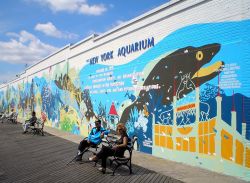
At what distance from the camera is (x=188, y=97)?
351 inches

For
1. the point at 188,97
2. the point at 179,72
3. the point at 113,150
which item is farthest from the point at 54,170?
the point at 179,72

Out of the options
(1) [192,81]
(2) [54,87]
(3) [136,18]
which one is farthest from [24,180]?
(2) [54,87]

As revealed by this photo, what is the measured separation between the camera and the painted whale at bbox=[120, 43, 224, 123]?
8.25m

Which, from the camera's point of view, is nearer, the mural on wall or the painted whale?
the mural on wall

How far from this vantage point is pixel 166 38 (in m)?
10.0

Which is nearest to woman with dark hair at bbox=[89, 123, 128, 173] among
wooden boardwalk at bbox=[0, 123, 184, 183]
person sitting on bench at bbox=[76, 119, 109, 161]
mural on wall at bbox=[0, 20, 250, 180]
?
wooden boardwalk at bbox=[0, 123, 184, 183]

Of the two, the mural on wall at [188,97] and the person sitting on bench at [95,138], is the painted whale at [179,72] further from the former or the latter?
the person sitting on bench at [95,138]

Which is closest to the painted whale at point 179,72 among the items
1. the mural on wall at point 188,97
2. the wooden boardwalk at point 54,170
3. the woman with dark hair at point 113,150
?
the mural on wall at point 188,97

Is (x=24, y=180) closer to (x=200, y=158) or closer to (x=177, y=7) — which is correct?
(x=200, y=158)

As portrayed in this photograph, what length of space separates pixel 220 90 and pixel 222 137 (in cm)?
123

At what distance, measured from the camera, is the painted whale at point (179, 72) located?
27.1 feet

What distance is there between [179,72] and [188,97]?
91 centimetres

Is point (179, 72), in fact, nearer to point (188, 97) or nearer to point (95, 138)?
point (188, 97)

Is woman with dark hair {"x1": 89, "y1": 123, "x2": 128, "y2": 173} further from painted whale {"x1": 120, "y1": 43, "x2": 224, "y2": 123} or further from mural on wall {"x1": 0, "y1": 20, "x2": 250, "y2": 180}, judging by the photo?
painted whale {"x1": 120, "y1": 43, "x2": 224, "y2": 123}
